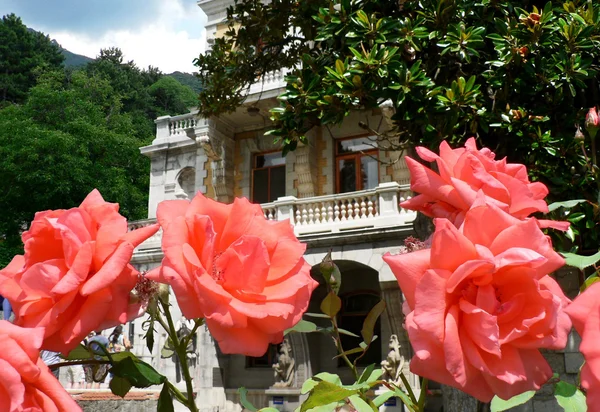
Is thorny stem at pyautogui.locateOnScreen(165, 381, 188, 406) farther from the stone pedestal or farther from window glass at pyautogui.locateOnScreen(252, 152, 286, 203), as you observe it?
window glass at pyautogui.locateOnScreen(252, 152, 286, 203)

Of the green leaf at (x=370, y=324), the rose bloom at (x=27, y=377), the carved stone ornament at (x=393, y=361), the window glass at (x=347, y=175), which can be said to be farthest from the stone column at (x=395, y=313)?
the rose bloom at (x=27, y=377)

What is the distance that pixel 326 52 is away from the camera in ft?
25.3

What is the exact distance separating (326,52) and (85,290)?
23.6 ft

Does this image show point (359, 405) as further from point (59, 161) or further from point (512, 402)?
point (59, 161)

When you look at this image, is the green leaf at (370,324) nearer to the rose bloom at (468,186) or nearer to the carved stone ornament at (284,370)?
the rose bloom at (468,186)

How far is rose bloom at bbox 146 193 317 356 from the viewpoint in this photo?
85cm

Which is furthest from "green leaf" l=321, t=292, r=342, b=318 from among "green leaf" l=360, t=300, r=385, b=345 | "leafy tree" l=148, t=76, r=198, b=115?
"leafy tree" l=148, t=76, r=198, b=115

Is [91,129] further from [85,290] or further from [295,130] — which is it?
[85,290]

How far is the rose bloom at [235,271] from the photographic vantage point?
2.80ft

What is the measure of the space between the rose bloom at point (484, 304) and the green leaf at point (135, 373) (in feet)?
1.56

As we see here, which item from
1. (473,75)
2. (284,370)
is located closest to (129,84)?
(284,370)

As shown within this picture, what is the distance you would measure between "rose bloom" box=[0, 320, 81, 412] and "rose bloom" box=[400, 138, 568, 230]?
610 millimetres

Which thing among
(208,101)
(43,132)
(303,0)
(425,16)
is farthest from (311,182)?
(43,132)

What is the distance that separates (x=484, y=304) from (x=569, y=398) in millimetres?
435
